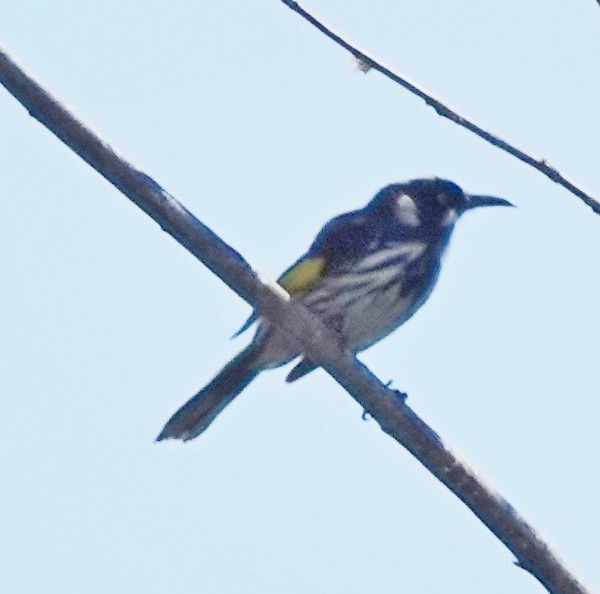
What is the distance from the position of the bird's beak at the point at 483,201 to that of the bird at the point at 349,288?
41 cm

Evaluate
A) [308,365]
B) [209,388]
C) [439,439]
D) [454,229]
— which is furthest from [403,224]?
[439,439]

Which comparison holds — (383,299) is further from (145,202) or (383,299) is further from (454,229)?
(145,202)

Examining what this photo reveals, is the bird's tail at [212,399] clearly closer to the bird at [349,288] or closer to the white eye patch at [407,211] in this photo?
the bird at [349,288]

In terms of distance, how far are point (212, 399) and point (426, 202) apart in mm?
1513

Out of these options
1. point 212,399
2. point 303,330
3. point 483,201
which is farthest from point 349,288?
point 303,330

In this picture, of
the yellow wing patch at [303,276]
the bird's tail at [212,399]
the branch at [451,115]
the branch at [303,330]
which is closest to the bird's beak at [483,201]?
the yellow wing patch at [303,276]

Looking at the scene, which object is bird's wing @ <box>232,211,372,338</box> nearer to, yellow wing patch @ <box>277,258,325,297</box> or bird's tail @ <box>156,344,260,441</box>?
yellow wing patch @ <box>277,258,325,297</box>

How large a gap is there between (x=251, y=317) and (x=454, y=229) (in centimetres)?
129

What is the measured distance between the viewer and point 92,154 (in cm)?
272

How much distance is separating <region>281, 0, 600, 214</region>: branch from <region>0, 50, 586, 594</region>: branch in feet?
1.48

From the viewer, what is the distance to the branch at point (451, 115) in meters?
2.54

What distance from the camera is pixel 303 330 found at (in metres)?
3.17

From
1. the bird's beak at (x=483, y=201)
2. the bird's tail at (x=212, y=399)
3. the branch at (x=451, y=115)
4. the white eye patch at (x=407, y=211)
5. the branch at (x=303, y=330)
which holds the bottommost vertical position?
the branch at (x=303, y=330)

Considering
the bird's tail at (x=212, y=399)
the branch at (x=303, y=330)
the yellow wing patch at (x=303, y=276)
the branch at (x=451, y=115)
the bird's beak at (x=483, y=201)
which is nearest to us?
the branch at (x=451, y=115)
